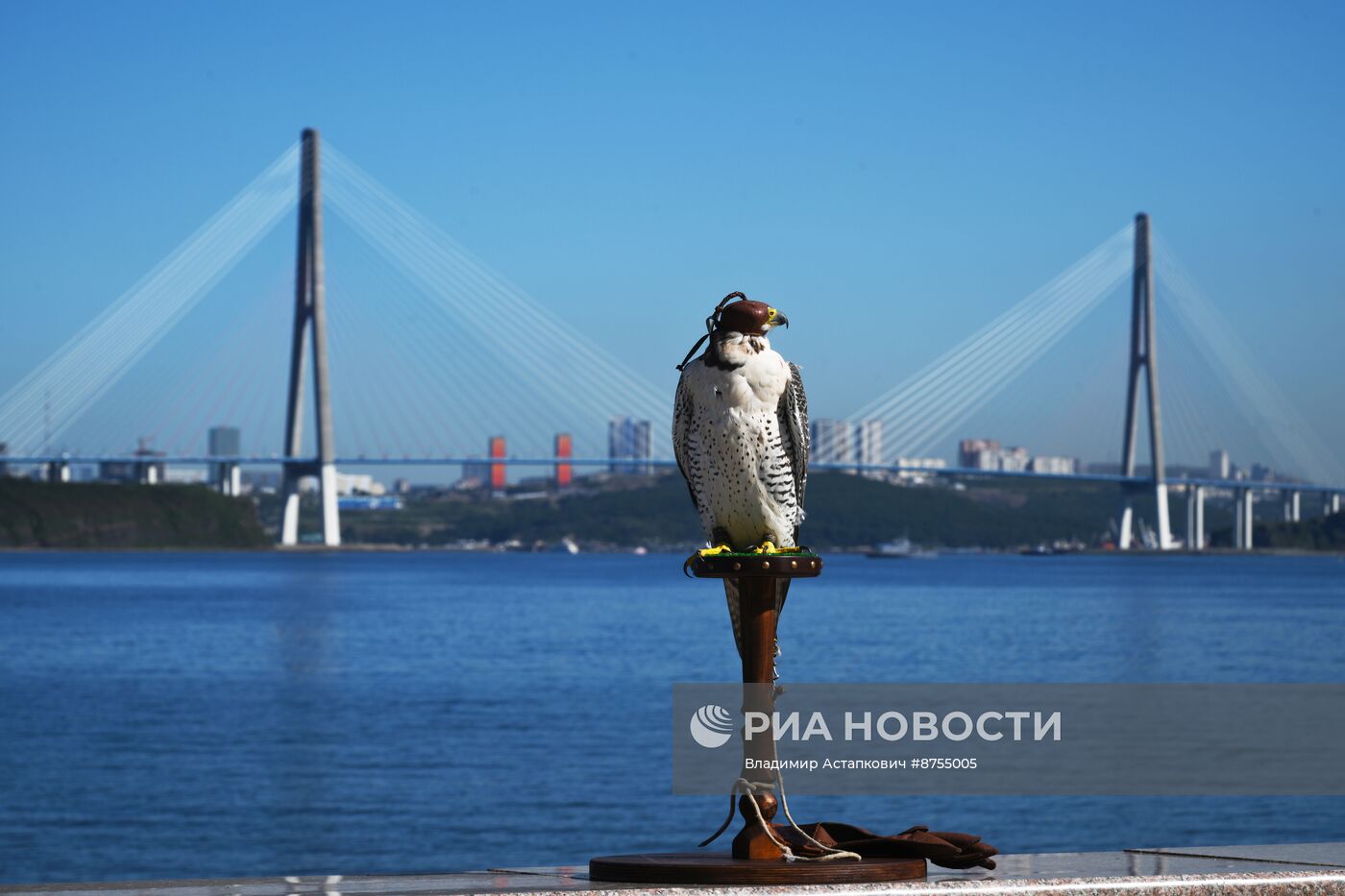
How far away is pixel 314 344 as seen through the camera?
171 feet

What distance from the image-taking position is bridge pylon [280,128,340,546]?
5253 cm

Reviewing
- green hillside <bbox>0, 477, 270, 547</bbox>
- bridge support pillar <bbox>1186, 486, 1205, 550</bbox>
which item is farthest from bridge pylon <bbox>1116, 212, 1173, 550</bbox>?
green hillside <bbox>0, 477, 270, 547</bbox>

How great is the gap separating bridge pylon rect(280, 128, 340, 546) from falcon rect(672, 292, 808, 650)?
4884 cm

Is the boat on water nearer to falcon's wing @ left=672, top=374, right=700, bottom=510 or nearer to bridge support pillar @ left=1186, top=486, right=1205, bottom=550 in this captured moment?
bridge support pillar @ left=1186, top=486, right=1205, bottom=550

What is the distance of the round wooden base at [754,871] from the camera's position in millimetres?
3463

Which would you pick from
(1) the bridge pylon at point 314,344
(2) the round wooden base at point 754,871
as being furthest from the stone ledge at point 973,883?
(1) the bridge pylon at point 314,344

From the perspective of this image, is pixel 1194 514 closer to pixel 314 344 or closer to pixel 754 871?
pixel 314 344

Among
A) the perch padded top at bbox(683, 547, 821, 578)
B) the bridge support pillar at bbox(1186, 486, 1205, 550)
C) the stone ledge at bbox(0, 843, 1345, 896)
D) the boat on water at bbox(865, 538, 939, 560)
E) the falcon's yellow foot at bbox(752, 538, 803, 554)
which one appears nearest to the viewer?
the stone ledge at bbox(0, 843, 1345, 896)

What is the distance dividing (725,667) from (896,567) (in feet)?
202

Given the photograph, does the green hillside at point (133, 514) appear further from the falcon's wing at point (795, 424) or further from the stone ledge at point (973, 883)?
the stone ledge at point (973, 883)

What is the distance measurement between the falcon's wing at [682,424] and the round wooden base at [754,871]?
2.50 feet

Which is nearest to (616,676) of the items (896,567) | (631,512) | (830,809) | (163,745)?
(163,745)

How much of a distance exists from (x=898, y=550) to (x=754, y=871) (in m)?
96.8

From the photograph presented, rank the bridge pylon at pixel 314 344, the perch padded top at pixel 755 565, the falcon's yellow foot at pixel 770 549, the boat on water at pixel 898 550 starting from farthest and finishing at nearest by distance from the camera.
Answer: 1. the boat on water at pixel 898 550
2. the bridge pylon at pixel 314 344
3. the falcon's yellow foot at pixel 770 549
4. the perch padded top at pixel 755 565
